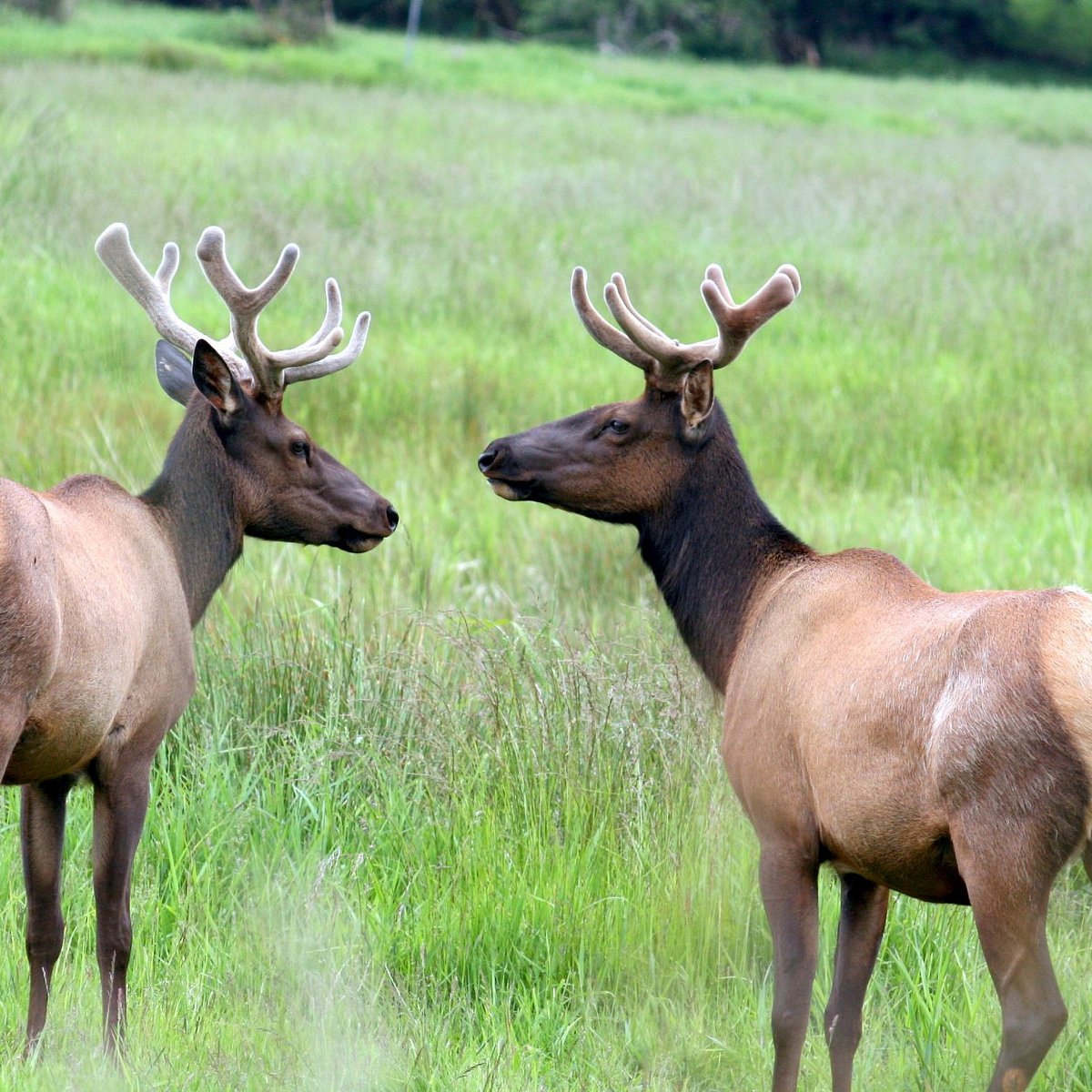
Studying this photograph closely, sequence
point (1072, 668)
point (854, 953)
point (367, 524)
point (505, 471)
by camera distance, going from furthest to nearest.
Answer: point (367, 524) < point (505, 471) < point (854, 953) < point (1072, 668)

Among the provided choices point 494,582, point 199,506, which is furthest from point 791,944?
point 494,582

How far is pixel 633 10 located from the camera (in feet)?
168

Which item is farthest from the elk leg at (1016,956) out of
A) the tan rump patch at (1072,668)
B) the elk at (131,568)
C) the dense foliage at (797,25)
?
A: the dense foliage at (797,25)

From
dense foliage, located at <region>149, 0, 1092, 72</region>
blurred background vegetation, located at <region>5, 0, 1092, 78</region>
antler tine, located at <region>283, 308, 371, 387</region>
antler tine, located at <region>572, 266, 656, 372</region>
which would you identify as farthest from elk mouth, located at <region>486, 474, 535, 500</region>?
blurred background vegetation, located at <region>5, 0, 1092, 78</region>

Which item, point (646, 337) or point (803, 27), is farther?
point (803, 27)

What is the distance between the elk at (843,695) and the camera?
2.82 m

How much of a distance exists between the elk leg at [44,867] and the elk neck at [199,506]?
2.21 ft

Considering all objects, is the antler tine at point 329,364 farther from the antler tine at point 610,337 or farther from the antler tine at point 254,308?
the antler tine at point 610,337

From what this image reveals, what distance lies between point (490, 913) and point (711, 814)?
732 mm

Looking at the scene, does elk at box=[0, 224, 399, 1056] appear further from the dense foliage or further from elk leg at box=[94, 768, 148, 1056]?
the dense foliage

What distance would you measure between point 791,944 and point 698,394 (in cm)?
154

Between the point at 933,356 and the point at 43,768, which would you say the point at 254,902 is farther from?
the point at 933,356

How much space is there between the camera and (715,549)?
4207 mm

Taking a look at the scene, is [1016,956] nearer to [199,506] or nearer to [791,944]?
[791,944]
